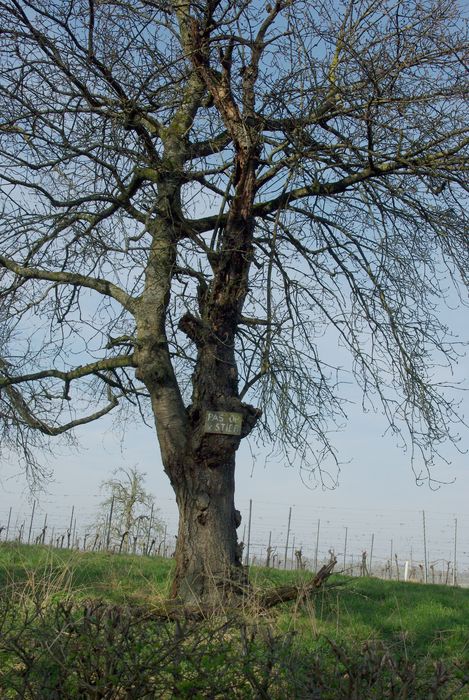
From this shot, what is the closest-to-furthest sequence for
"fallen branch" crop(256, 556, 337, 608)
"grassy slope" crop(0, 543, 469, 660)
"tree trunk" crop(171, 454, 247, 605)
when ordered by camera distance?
"grassy slope" crop(0, 543, 469, 660) → "fallen branch" crop(256, 556, 337, 608) → "tree trunk" crop(171, 454, 247, 605)

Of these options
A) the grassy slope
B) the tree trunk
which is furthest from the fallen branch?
the tree trunk

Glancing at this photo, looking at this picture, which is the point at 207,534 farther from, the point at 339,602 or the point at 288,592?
the point at 339,602

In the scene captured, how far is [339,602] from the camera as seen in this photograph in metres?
8.59

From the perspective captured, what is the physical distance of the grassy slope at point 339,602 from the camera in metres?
6.44

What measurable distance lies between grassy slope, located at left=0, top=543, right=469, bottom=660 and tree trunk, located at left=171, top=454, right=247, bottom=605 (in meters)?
0.37

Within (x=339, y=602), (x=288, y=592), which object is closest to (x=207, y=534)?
(x=288, y=592)

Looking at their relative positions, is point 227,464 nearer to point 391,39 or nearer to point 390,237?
point 390,237

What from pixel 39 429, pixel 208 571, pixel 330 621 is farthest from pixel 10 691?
pixel 39 429

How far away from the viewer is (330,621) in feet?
25.0

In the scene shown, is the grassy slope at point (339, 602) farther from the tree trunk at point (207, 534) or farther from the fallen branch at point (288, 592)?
the tree trunk at point (207, 534)

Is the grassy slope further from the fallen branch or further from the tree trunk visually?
the tree trunk

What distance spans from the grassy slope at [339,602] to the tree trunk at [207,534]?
0.37 meters

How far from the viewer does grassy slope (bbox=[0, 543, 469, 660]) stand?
6438 millimetres

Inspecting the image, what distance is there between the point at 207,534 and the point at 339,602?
5.82 ft
